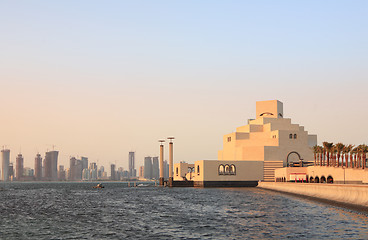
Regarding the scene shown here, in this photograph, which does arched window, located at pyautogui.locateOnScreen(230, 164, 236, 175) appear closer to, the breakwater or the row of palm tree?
the row of palm tree

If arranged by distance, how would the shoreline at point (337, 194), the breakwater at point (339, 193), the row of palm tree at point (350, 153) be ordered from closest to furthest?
the breakwater at point (339, 193)
the shoreline at point (337, 194)
the row of palm tree at point (350, 153)

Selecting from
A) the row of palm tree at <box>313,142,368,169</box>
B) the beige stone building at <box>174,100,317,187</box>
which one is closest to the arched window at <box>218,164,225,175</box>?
the beige stone building at <box>174,100,317,187</box>

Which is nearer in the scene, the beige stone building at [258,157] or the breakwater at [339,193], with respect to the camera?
the breakwater at [339,193]

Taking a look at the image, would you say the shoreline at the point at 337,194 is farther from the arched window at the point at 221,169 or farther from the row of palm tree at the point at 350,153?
the arched window at the point at 221,169

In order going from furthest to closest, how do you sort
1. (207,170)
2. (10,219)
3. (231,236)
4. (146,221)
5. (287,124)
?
(287,124) → (207,170) → (10,219) → (146,221) → (231,236)

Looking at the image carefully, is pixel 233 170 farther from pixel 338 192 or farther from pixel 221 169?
pixel 338 192

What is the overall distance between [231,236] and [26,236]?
18324 mm

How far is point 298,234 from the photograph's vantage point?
128ft

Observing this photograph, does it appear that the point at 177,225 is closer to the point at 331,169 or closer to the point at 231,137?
the point at 331,169

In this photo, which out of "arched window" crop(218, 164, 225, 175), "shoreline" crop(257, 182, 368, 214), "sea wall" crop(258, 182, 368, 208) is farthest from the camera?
"arched window" crop(218, 164, 225, 175)

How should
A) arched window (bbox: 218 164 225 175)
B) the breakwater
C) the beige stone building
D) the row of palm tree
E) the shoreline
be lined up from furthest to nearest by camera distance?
arched window (bbox: 218 164 225 175) < the beige stone building < the row of palm tree < the shoreline < the breakwater

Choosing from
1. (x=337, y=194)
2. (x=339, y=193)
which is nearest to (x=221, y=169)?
(x=337, y=194)

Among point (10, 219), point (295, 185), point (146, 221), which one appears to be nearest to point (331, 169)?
point (295, 185)

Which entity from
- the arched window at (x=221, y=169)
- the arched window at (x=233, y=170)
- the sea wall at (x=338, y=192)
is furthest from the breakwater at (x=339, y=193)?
the arched window at (x=221, y=169)
